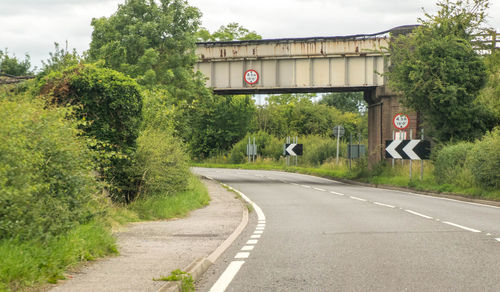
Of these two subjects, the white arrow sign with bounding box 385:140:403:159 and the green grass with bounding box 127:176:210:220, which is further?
the white arrow sign with bounding box 385:140:403:159

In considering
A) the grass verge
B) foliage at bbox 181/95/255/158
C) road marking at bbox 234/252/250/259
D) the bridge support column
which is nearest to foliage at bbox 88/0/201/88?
the bridge support column

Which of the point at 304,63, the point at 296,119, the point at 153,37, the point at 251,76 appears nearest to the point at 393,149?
the point at 304,63

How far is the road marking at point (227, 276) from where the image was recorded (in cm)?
793

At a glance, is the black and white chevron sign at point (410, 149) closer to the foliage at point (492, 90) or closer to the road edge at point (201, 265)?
the foliage at point (492, 90)

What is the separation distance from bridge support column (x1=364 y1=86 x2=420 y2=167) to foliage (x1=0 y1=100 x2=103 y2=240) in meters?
29.0

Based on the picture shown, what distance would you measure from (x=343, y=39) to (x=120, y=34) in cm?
1191

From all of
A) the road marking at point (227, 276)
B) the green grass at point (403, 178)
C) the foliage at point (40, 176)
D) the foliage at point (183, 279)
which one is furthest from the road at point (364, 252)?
the green grass at point (403, 178)

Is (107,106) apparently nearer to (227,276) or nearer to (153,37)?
(227,276)

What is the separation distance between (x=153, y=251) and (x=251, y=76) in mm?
29989

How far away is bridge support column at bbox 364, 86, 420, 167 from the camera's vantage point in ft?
127

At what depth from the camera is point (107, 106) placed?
662 inches

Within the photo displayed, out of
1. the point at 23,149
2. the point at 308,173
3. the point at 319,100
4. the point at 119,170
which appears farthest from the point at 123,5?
the point at 319,100

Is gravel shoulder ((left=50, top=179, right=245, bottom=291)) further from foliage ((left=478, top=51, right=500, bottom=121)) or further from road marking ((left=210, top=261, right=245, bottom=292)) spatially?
foliage ((left=478, top=51, right=500, bottom=121))

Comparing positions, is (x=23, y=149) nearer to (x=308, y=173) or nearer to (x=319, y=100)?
(x=308, y=173)
